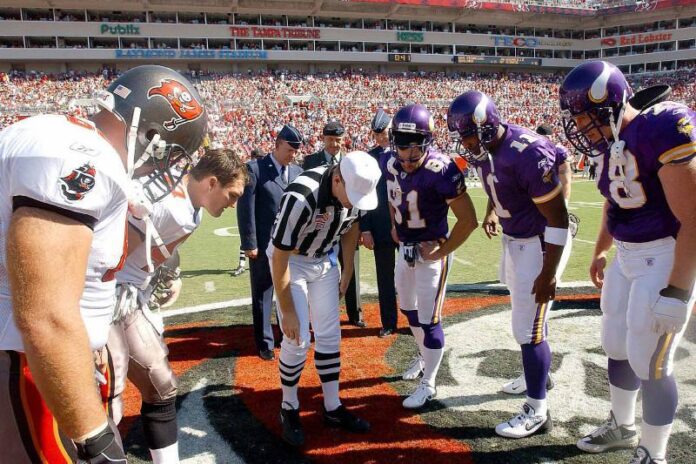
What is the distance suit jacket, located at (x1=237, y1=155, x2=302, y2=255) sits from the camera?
5.09 meters

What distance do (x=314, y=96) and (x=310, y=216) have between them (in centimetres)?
3819

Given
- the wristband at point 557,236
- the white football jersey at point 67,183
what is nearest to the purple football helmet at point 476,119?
the wristband at point 557,236

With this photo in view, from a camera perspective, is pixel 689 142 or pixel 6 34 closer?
pixel 689 142

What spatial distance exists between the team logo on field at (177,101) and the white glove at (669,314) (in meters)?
2.37

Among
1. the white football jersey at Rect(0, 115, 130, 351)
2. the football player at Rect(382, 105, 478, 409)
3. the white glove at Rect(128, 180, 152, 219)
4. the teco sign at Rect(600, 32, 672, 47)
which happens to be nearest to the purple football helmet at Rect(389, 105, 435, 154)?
the football player at Rect(382, 105, 478, 409)

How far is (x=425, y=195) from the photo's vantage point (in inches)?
156

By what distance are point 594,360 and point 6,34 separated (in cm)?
4845

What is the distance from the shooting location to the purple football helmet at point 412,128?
12.6 feet

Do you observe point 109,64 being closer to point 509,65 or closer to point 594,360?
point 509,65

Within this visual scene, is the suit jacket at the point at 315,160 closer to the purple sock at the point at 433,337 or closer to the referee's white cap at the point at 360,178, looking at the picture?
the purple sock at the point at 433,337

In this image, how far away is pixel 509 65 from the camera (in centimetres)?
5294

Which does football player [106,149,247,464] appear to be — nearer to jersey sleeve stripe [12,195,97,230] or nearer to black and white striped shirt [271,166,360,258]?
black and white striped shirt [271,166,360,258]

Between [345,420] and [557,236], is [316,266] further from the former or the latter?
[557,236]

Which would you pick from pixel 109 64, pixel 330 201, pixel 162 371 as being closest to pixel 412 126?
pixel 330 201
